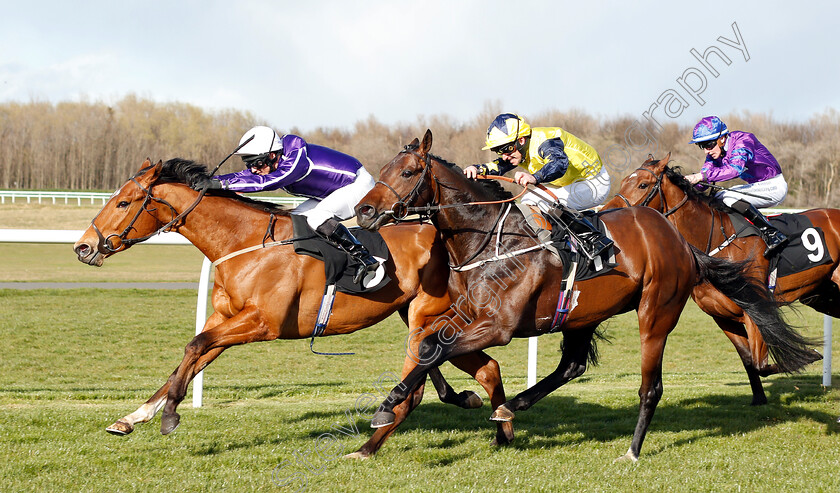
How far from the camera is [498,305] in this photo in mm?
4145

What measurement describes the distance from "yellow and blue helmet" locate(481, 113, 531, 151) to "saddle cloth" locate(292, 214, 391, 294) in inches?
37.4

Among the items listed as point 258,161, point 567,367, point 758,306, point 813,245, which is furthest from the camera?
point 813,245

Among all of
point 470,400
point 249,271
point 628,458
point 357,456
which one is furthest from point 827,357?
point 249,271

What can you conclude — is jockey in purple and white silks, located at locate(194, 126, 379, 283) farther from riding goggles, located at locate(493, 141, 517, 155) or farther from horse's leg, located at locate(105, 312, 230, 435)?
horse's leg, located at locate(105, 312, 230, 435)

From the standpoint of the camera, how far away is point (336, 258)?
15.0 ft

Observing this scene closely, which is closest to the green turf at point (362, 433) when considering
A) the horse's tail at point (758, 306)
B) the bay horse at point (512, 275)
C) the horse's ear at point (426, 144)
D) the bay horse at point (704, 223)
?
the bay horse at point (512, 275)

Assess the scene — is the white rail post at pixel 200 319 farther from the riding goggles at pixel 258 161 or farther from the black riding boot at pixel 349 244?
the black riding boot at pixel 349 244

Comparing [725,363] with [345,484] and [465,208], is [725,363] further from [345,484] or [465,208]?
[345,484]

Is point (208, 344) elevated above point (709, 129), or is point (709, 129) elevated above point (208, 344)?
point (709, 129)

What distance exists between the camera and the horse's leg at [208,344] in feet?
13.4

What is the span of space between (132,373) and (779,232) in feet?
21.0

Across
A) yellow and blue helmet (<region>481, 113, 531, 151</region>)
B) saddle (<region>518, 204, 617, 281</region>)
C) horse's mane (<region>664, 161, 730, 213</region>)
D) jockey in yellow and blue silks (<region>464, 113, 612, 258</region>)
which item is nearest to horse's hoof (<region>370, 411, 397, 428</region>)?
saddle (<region>518, 204, 617, 281</region>)

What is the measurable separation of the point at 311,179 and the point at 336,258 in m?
0.57

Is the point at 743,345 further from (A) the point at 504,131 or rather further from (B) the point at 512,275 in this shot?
(A) the point at 504,131
